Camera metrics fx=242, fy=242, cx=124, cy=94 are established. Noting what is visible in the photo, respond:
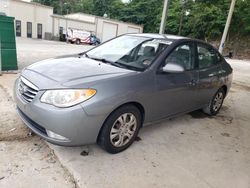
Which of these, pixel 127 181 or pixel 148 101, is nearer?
pixel 127 181

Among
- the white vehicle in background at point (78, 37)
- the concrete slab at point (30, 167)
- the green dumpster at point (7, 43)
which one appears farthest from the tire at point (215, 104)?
the white vehicle in background at point (78, 37)

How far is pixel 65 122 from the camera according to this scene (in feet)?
8.18

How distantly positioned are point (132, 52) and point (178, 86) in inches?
33.2

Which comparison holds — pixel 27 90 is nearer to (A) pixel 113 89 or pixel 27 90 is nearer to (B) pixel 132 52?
(A) pixel 113 89

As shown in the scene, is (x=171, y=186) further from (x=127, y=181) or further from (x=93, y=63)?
(x=93, y=63)

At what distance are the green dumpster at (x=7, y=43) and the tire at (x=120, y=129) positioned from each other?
174 inches

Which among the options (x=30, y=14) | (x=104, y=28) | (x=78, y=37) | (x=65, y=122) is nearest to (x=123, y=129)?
(x=65, y=122)

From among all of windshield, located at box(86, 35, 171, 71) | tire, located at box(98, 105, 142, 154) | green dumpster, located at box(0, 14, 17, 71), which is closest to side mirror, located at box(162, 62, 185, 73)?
windshield, located at box(86, 35, 171, 71)

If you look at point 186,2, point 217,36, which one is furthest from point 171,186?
point 186,2

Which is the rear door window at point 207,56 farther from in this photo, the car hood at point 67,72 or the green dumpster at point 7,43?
the green dumpster at point 7,43

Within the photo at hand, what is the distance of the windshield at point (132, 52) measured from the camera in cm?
334

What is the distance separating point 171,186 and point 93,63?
72.0 inches

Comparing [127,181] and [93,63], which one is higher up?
[93,63]

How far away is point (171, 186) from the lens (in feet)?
8.45
